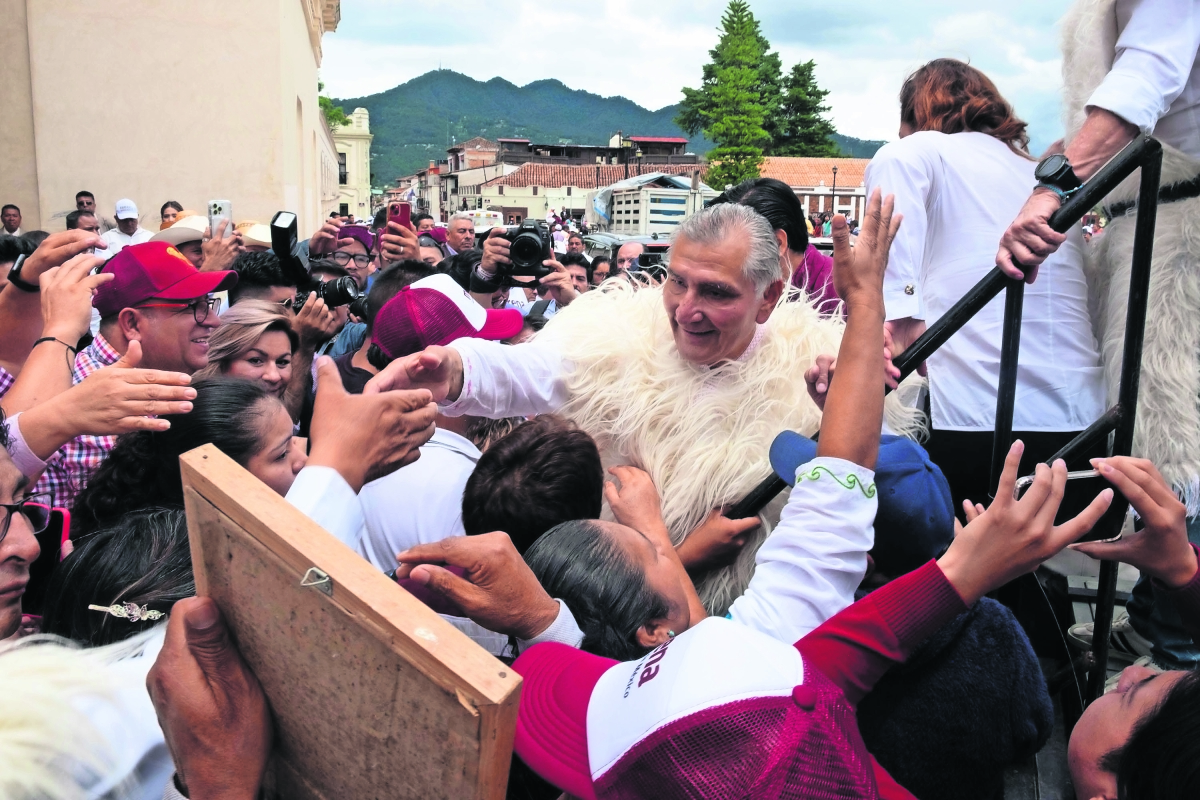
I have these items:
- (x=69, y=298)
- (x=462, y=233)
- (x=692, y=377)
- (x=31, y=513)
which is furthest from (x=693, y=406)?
(x=462, y=233)

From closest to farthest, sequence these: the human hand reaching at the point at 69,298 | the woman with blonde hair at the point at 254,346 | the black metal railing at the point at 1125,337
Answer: the black metal railing at the point at 1125,337 → the human hand reaching at the point at 69,298 → the woman with blonde hair at the point at 254,346

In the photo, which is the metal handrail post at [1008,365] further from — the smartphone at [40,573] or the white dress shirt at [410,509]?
the smartphone at [40,573]

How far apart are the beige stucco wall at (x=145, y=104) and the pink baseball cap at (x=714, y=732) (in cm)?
1298

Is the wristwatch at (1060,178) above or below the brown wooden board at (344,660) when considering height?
above

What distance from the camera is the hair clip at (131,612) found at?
1.46 meters

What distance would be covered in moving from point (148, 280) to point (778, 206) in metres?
2.31

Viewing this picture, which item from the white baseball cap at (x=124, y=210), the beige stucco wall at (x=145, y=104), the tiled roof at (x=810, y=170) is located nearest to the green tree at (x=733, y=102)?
the tiled roof at (x=810, y=170)

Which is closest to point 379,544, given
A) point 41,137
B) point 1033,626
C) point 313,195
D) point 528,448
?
point 528,448

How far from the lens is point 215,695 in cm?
107

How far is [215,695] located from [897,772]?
1.07 metres

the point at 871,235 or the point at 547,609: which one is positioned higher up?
the point at 871,235

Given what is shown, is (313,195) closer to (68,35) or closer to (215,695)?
(68,35)

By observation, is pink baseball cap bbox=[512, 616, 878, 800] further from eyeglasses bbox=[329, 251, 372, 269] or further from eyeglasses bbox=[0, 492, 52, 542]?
eyeglasses bbox=[329, 251, 372, 269]

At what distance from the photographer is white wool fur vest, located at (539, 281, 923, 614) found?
2.19 m
